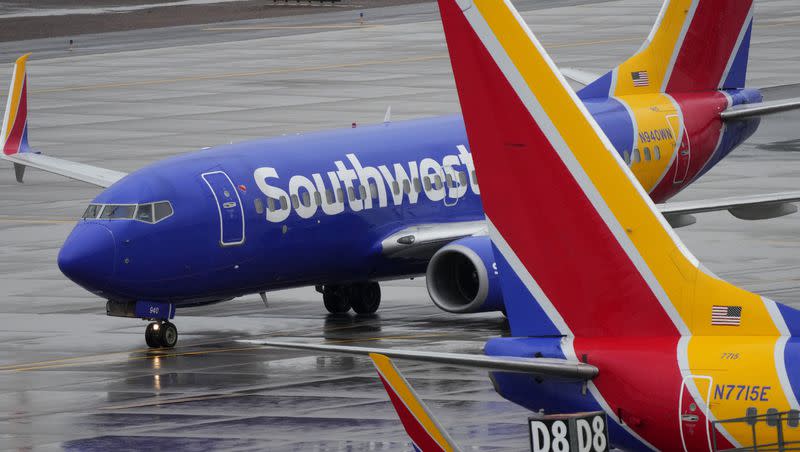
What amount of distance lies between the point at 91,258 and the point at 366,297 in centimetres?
705

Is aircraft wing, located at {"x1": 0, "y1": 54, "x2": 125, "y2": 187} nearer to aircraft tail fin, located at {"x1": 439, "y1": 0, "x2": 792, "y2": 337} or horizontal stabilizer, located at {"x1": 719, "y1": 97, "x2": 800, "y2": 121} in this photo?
horizontal stabilizer, located at {"x1": 719, "y1": 97, "x2": 800, "y2": 121}

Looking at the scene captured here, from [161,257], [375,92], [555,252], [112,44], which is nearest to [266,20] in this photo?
[112,44]

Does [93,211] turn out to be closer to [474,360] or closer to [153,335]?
[153,335]

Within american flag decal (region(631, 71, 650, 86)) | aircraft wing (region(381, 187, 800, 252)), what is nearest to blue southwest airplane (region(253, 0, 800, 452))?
aircraft wing (region(381, 187, 800, 252))

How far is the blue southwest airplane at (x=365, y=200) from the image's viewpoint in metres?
30.6

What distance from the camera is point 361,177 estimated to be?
3309 cm

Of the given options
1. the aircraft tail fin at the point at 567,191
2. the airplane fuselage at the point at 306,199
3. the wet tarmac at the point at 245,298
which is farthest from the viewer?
the airplane fuselage at the point at 306,199

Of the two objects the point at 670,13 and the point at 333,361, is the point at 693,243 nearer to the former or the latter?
the point at 670,13

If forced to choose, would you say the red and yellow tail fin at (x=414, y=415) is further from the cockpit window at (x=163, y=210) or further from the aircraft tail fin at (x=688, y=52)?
the aircraft tail fin at (x=688, y=52)

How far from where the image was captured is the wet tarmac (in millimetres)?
24594

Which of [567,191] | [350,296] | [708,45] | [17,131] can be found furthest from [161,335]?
[567,191]

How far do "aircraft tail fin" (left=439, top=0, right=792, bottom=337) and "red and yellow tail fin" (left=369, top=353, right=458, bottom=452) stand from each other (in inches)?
64.9

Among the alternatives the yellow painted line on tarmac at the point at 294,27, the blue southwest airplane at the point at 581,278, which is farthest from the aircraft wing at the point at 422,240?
the yellow painted line on tarmac at the point at 294,27

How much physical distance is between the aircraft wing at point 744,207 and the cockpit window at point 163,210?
905cm
